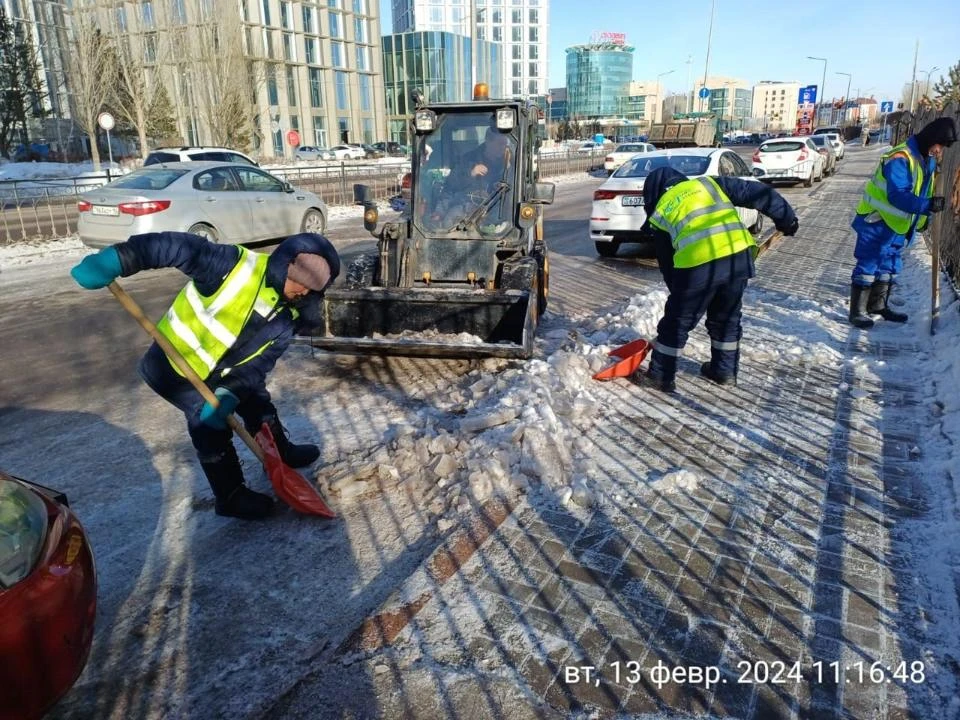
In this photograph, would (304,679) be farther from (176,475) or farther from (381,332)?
(381,332)

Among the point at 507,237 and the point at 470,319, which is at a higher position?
the point at 507,237

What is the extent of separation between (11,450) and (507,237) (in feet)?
14.0

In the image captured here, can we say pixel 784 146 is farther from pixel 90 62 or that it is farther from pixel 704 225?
pixel 90 62

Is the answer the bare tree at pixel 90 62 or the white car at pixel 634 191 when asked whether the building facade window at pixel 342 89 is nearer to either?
the bare tree at pixel 90 62

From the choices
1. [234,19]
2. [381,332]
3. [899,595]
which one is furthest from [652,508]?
[234,19]

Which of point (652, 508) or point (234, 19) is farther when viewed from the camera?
point (234, 19)

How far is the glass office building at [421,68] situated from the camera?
73.3 metres

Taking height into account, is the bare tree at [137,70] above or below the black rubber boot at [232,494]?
above

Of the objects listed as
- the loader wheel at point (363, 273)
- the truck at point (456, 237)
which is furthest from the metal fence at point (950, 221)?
the loader wheel at point (363, 273)

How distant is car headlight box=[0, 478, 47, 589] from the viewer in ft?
6.63

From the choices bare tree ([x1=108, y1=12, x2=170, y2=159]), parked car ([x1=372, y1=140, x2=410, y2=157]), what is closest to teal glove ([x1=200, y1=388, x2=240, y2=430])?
bare tree ([x1=108, y1=12, x2=170, y2=159])

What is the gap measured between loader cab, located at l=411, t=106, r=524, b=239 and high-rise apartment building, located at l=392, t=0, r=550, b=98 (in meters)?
88.3

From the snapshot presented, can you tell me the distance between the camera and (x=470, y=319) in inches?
222

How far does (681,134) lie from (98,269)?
32366 mm
